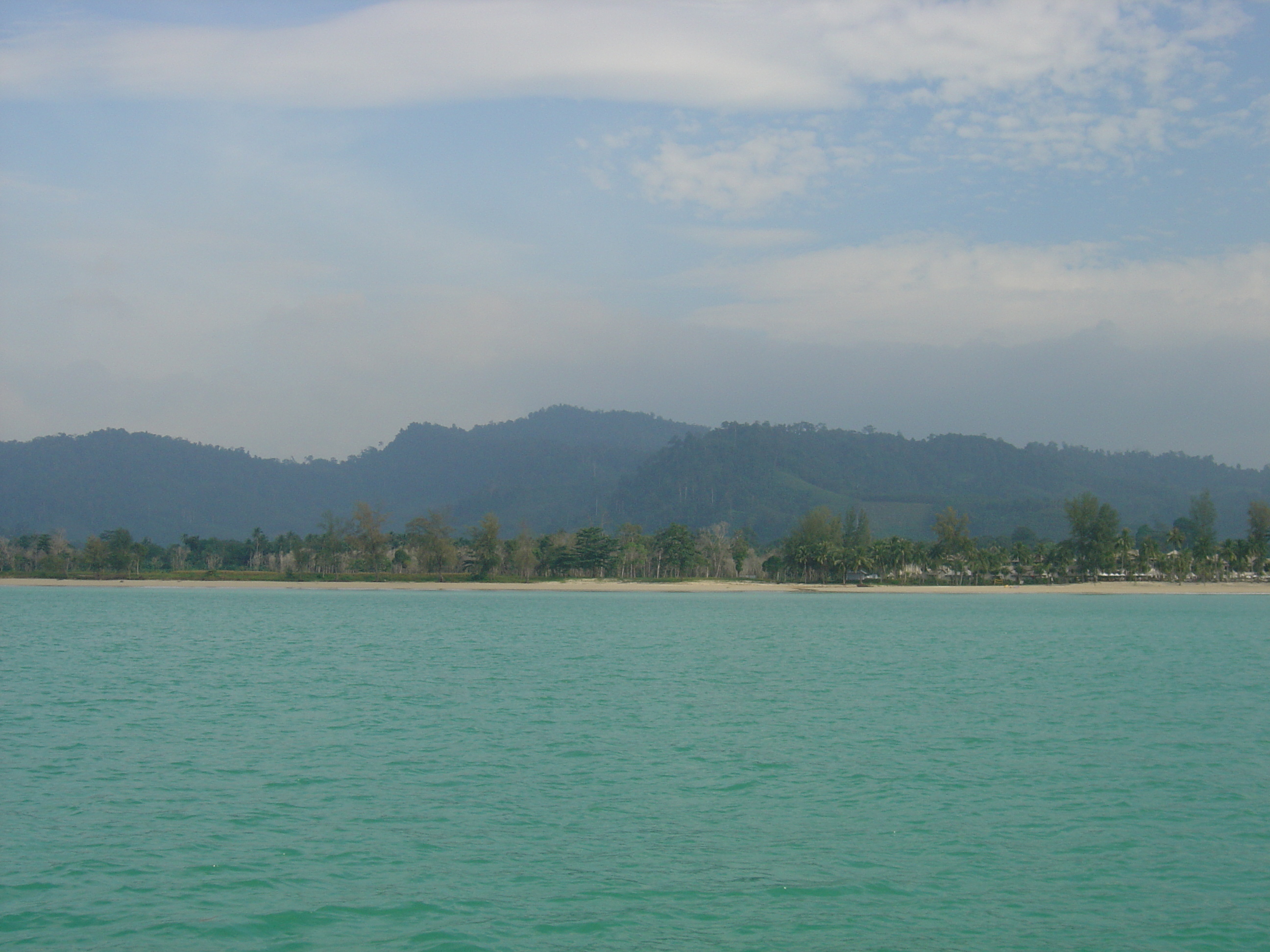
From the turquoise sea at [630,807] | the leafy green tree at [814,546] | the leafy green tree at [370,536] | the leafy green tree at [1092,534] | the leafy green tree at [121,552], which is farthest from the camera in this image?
the leafy green tree at [121,552]

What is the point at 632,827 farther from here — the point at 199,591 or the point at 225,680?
the point at 199,591

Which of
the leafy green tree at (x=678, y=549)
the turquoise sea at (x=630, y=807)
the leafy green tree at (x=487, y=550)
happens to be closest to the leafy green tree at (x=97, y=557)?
the leafy green tree at (x=487, y=550)

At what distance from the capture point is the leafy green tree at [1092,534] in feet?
430

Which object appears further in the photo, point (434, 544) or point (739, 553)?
point (739, 553)

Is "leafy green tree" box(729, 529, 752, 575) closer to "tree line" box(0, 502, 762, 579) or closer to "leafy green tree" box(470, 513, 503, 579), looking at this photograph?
"tree line" box(0, 502, 762, 579)

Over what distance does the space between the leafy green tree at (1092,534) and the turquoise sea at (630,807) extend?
101509mm

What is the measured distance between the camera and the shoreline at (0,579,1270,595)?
121m

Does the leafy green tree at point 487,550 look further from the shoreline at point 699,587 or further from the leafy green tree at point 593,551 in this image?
the leafy green tree at point 593,551

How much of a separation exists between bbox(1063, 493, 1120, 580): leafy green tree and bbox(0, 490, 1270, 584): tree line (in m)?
0.15

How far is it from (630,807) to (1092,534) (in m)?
134


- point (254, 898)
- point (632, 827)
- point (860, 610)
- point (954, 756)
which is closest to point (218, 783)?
point (254, 898)

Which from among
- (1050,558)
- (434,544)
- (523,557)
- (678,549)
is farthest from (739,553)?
(434,544)

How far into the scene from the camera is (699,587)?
400ft

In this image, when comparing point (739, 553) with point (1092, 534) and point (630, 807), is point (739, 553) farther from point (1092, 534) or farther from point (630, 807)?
point (630, 807)
